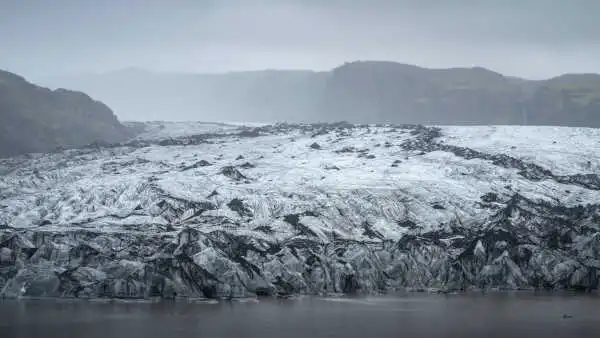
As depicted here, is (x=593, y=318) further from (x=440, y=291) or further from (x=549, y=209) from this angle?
(x=549, y=209)

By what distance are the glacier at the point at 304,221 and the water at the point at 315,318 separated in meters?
1.86

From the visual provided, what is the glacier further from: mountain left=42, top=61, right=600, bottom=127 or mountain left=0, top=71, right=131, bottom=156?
mountain left=42, top=61, right=600, bottom=127

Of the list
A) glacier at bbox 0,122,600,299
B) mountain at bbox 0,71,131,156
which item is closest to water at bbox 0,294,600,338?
glacier at bbox 0,122,600,299

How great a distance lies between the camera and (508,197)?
3005 centimetres

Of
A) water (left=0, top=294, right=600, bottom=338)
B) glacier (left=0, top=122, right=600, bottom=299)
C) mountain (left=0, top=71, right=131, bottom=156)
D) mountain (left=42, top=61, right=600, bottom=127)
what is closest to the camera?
water (left=0, top=294, right=600, bottom=338)

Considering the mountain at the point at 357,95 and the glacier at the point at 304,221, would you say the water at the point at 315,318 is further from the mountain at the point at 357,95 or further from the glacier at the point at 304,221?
the mountain at the point at 357,95

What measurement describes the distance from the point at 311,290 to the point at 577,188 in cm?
1379

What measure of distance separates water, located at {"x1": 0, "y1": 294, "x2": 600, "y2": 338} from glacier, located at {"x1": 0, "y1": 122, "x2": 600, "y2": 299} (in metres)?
1.86

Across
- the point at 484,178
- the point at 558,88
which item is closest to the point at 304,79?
the point at 558,88

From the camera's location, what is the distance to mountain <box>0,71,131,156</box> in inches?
1700

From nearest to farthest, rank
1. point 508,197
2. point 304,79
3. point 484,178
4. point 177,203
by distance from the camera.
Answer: point 177,203, point 508,197, point 484,178, point 304,79

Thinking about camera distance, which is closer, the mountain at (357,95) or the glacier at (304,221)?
the glacier at (304,221)

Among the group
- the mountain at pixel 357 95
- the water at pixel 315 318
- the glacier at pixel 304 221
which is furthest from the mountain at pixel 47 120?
the mountain at pixel 357 95

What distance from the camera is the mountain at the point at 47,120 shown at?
142ft
